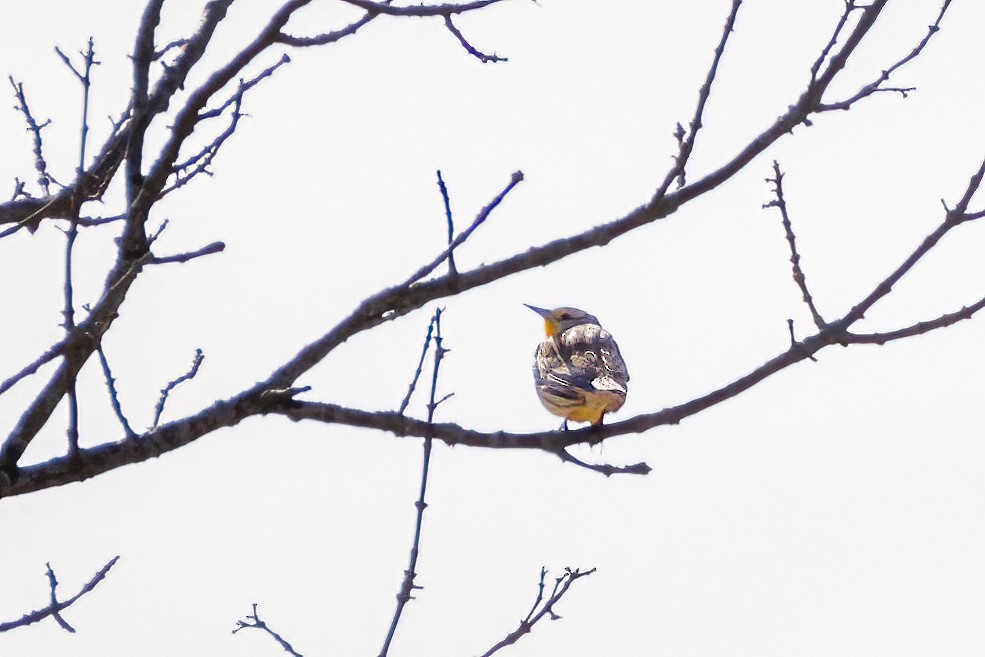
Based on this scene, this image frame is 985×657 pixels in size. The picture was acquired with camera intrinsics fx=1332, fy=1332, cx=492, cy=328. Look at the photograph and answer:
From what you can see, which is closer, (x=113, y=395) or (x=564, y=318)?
(x=113, y=395)

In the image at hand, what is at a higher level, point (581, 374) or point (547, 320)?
point (547, 320)

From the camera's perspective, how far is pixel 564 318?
36.8ft

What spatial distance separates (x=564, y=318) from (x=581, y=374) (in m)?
2.65

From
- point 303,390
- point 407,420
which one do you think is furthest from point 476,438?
point 303,390

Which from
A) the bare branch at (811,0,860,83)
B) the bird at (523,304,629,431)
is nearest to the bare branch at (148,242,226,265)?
the bare branch at (811,0,860,83)

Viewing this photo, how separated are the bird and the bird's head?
366 millimetres

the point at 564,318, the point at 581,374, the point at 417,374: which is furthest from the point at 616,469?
the point at 564,318

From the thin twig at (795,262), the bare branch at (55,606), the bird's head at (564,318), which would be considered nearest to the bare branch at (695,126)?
the thin twig at (795,262)

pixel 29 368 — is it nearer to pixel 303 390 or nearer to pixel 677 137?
pixel 303 390

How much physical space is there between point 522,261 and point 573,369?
4467mm

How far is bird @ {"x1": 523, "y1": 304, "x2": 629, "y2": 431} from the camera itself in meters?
8.28

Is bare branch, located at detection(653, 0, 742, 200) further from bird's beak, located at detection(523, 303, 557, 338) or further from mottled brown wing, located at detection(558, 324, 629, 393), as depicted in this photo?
bird's beak, located at detection(523, 303, 557, 338)

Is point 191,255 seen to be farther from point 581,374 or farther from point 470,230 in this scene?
point 581,374

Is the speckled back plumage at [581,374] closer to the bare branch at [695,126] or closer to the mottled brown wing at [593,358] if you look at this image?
the mottled brown wing at [593,358]
